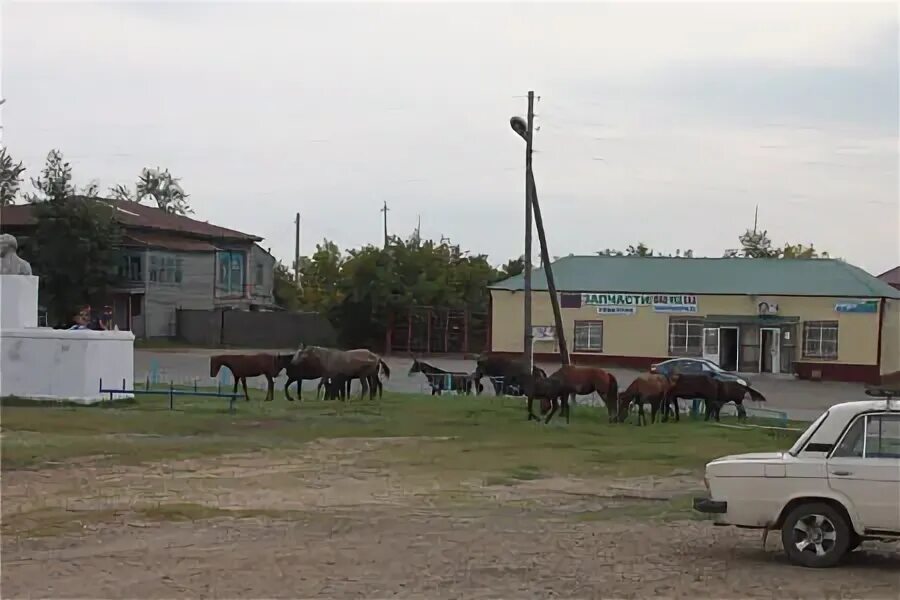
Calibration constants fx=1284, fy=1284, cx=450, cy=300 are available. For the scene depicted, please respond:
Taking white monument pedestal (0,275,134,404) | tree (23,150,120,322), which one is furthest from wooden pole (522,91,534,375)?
tree (23,150,120,322)

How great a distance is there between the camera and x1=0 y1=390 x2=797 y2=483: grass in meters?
20.2

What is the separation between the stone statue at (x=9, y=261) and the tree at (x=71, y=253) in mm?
34808

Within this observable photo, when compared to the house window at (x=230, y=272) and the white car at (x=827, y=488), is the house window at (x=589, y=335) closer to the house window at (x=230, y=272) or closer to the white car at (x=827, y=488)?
the house window at (x=230, y=272)

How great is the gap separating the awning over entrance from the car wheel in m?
47.0

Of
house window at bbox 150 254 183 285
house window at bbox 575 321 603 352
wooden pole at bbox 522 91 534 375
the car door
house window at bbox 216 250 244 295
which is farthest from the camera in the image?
house window at bbox 216 250 244 295

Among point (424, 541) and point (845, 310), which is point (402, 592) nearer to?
point (424, 541)

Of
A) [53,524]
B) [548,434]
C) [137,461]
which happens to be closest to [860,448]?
[53,524]

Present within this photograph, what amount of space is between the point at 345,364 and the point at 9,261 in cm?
862

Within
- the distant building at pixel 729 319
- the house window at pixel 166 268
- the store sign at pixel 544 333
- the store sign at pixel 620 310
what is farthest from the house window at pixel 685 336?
the house window at pixel 166 268

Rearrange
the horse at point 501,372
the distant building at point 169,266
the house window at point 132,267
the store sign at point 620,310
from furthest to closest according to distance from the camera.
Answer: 1. the distant building at point 169,266
2. the house window at point 132,267
3. the store sign at point 620,310
4. the horse at point 501,372

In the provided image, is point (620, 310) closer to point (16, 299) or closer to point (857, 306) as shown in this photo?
point (857, 306)

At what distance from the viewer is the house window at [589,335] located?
59.3 meters

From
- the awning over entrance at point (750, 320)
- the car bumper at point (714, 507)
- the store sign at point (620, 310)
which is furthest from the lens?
the store sign at point (620, 310)

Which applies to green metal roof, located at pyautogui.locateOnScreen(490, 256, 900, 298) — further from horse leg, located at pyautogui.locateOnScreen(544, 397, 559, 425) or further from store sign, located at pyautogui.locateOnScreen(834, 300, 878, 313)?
horse leg, located at pyautogui.locateOnScreen(544, 397, 559, 425)
